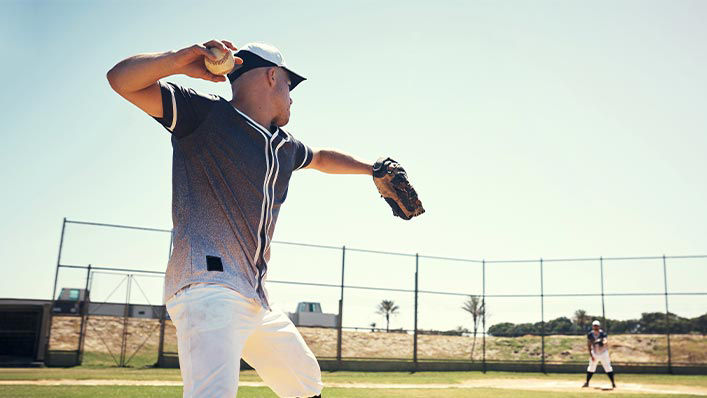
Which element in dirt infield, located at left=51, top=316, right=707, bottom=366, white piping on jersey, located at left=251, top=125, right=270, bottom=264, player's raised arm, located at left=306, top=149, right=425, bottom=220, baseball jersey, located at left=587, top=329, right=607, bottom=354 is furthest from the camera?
dirt infield, located at left=51, top=316, right=707, bottom=366

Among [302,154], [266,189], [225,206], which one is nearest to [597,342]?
[302,154]

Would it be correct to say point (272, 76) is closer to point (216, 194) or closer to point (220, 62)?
point (220, 62)

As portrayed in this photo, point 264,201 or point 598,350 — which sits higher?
point 264,201

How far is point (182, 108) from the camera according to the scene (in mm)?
2705

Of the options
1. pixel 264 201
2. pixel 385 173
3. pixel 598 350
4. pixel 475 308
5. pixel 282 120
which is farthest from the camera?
pixel 475 308

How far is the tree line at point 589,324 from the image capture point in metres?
26.7

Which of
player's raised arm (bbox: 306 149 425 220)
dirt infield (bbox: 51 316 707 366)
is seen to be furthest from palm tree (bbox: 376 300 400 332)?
player's raised arm (bbox: 306 149 425 220)

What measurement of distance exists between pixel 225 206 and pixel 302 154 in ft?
2.80

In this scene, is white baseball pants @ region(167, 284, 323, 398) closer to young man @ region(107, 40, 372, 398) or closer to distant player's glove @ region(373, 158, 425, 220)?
young man @ region(107, 40, 372, 398)

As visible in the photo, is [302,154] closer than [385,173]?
Yes

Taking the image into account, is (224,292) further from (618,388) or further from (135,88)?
(618,388)

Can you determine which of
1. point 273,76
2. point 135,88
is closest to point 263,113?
point 273,76

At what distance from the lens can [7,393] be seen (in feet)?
35.2

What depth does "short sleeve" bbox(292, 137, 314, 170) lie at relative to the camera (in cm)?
348
